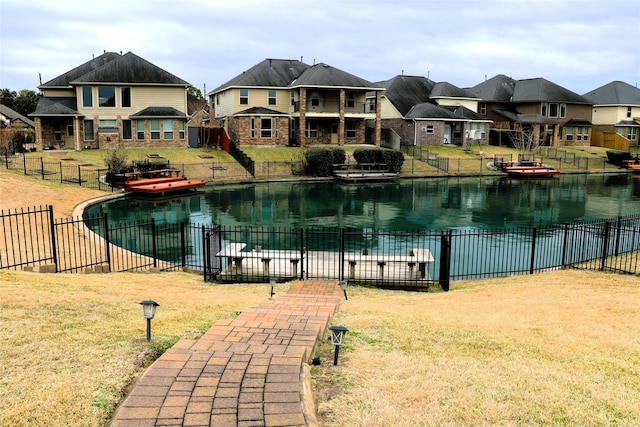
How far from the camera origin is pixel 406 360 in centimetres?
683

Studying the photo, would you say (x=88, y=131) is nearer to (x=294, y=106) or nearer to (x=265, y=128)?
(x=265, y=128)

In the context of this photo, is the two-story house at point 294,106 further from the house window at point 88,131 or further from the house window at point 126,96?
the house window at point 88,131

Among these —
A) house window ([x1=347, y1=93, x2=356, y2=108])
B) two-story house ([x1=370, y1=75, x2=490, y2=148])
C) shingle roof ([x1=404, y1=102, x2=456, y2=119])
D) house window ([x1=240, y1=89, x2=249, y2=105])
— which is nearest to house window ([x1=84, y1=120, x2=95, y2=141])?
house window ([x1=240, y1=89, x2=249, y2=105])

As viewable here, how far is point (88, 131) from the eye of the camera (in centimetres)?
5047

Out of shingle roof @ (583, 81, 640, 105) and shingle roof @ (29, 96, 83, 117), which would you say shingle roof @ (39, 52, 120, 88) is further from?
shingle roof @ (583, 81, 640, 105)

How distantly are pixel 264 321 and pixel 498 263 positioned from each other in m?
11.9

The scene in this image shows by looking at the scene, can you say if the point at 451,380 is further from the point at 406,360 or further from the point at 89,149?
the point at 89,149

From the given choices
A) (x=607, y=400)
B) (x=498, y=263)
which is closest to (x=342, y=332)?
(x=607, y=400)

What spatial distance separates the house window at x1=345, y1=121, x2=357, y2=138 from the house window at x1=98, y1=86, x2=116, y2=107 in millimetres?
24980

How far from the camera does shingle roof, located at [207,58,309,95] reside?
5663 centimetres

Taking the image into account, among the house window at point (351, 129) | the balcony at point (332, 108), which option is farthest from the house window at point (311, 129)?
the house window at point (351, 129)

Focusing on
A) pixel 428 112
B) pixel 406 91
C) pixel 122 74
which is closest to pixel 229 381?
pixel 122 74

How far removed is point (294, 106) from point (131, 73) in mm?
17100

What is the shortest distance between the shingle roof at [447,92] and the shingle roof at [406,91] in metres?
1.03
